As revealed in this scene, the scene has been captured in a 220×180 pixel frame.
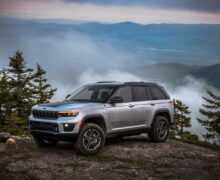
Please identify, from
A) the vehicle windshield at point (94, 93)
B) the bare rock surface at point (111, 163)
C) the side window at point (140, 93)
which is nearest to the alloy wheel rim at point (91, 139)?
the bare rock surface at point (111, 163)

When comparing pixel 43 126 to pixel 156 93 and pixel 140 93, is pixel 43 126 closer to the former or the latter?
pixel 140 93

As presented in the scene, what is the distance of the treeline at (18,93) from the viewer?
102 ft

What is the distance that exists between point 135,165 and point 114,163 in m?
0.53

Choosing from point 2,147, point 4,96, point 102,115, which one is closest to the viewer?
point 102,115

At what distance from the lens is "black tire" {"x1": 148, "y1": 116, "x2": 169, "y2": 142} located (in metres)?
10.8

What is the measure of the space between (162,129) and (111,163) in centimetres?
356

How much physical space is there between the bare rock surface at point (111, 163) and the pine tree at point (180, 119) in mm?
49815

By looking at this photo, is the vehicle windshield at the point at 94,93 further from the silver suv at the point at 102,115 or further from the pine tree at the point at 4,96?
the pine tree at the point at 4,96

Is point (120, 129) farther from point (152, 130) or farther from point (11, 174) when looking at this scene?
point (11, 174)

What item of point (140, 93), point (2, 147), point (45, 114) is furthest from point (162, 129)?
point (2, 147)

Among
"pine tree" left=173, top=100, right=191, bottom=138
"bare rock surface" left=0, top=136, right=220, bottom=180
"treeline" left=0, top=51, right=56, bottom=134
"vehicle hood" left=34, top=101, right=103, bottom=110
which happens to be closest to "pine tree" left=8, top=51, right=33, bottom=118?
"treeline" left=0, top=51, right=56, bottom=134

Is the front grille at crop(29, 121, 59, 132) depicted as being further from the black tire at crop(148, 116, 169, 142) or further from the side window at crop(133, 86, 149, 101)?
the black tire at crop(148, 116, 169, 142)

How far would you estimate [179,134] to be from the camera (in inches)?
2314

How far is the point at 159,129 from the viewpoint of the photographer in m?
11.1
